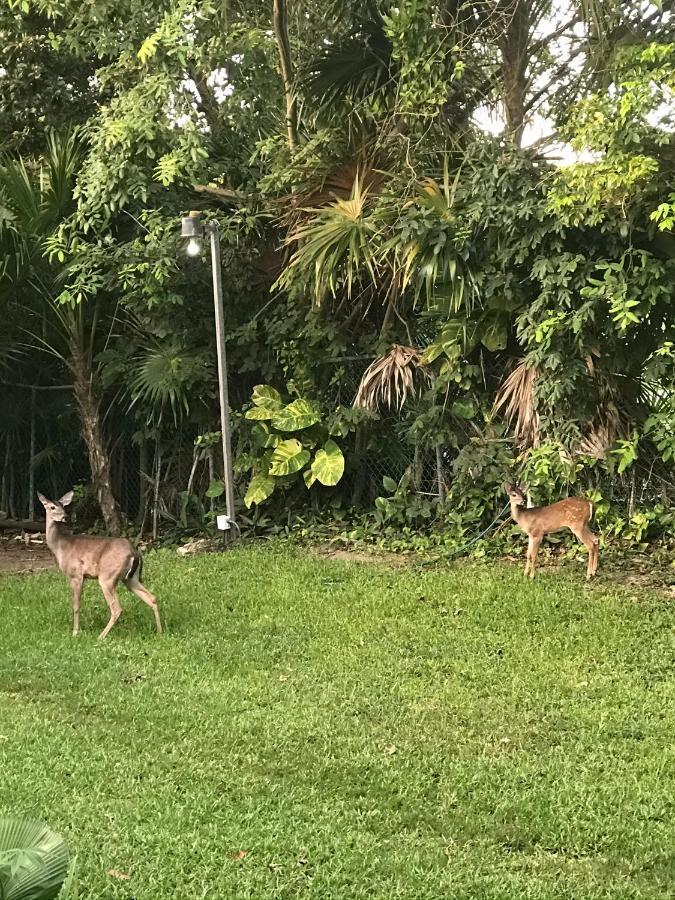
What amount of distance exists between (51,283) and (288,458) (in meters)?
2.86

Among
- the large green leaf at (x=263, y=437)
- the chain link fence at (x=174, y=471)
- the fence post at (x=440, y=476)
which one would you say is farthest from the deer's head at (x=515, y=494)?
the large green leaf at (x=263, y=437)

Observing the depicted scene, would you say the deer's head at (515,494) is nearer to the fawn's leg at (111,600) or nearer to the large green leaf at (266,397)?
the large green leaf at (266,397)

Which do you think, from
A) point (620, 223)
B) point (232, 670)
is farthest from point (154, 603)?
point (620, 223)

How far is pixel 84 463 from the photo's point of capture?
11.1 meters

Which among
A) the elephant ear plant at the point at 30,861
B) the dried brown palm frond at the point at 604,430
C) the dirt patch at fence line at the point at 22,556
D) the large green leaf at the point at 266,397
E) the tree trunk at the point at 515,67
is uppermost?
the tree trunk at the point at 515,67

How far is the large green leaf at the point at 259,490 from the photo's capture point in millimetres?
9180

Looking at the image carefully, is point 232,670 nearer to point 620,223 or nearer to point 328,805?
point 328,805

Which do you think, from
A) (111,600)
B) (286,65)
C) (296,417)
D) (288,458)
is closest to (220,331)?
(296,417)

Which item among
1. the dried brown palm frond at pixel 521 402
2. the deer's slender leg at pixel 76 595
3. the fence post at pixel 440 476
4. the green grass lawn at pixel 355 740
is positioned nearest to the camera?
the green grass lawn at pixel 355 740

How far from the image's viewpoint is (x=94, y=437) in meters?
9.43

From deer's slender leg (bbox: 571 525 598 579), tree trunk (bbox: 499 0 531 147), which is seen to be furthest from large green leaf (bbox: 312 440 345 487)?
tree trunk (bbox: 499 0 531 147)

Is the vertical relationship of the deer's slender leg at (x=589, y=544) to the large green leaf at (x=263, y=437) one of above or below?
below

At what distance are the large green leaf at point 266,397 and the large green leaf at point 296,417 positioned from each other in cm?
17

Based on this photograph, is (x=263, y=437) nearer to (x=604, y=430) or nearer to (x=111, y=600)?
(x=604, y=430)
